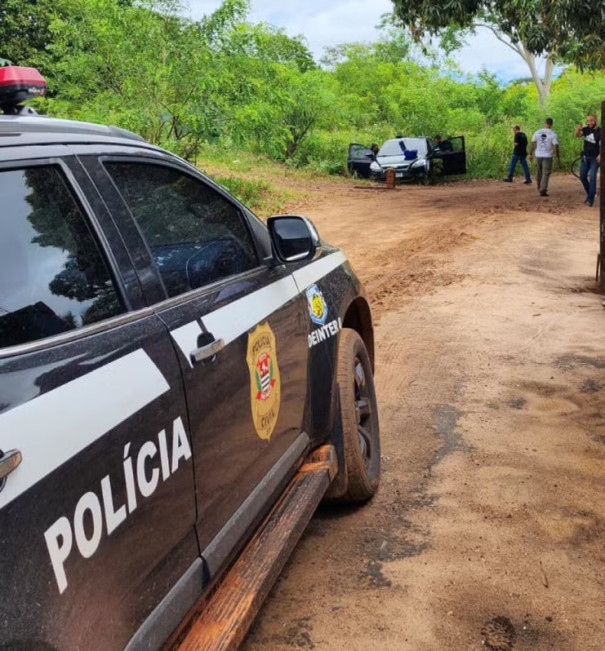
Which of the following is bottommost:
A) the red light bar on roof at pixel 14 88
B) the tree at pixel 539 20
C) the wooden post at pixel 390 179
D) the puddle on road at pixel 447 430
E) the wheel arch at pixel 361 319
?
the wooden post at pixel 390 179

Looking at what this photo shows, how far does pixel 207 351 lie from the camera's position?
2.06 meters

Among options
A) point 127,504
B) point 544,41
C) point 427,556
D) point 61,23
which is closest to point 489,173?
point 544,41

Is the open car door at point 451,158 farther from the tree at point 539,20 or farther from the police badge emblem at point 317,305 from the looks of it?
the police badge emblem at point 317,305

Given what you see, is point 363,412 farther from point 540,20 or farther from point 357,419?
point 540,20

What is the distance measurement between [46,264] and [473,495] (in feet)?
8.81

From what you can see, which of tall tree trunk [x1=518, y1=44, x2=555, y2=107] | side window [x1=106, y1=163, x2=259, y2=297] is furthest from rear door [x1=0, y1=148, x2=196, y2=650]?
tall tree trunk [x1=518, y1=44, x2=555, y2=107]

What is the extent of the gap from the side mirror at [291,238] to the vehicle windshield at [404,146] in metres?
20.9

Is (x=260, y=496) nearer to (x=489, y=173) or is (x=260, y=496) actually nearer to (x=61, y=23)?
(x=61, y=23)

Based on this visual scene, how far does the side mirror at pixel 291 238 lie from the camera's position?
→ 9.44 feet

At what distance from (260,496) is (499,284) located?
696 cm

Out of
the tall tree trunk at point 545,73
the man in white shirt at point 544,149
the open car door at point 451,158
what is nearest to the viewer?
the man in white shirt at point 544,149

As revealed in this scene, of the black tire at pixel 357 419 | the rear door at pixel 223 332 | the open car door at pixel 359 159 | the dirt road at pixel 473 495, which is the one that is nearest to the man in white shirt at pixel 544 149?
the open car door at pixel 359 159

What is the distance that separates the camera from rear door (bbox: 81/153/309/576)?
6.64ft

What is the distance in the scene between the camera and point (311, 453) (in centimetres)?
311
